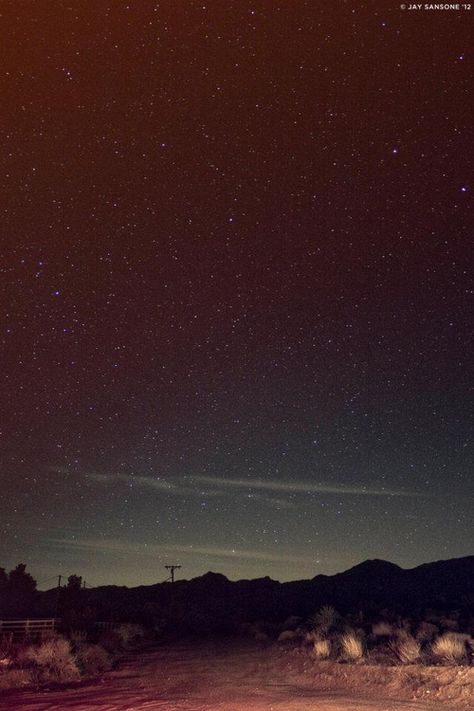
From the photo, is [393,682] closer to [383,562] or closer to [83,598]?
[83,598]

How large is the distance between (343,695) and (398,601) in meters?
64.8

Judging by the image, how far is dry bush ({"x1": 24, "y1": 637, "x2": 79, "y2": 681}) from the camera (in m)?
20.9

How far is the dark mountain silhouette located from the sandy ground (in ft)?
118

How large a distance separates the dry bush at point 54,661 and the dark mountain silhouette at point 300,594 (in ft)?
111

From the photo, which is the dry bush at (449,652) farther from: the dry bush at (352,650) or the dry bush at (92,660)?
the dry bush at (92,660)

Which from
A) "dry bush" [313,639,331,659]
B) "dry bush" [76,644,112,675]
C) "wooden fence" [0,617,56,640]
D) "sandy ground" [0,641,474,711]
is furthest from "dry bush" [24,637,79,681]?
"dry bush" [313,639,331,659]

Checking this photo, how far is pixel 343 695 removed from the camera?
15.8m

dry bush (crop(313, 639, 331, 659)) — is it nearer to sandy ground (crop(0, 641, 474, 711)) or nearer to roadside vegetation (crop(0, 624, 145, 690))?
sandy ground (crop(0, 641, 474, 711))

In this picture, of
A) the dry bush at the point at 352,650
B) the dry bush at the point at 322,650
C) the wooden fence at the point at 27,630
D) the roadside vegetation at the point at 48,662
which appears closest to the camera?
the roadside vegetation at the point at 48,662

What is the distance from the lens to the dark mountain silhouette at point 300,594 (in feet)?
226

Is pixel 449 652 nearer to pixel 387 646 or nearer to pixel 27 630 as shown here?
pixel 387 646

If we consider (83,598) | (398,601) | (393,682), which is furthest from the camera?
(398,601)

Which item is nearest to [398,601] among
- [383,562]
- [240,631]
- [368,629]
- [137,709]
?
[383,562]

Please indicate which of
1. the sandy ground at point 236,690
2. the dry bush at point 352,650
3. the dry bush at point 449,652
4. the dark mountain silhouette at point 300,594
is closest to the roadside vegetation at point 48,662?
the sandy ground at point 236,690
